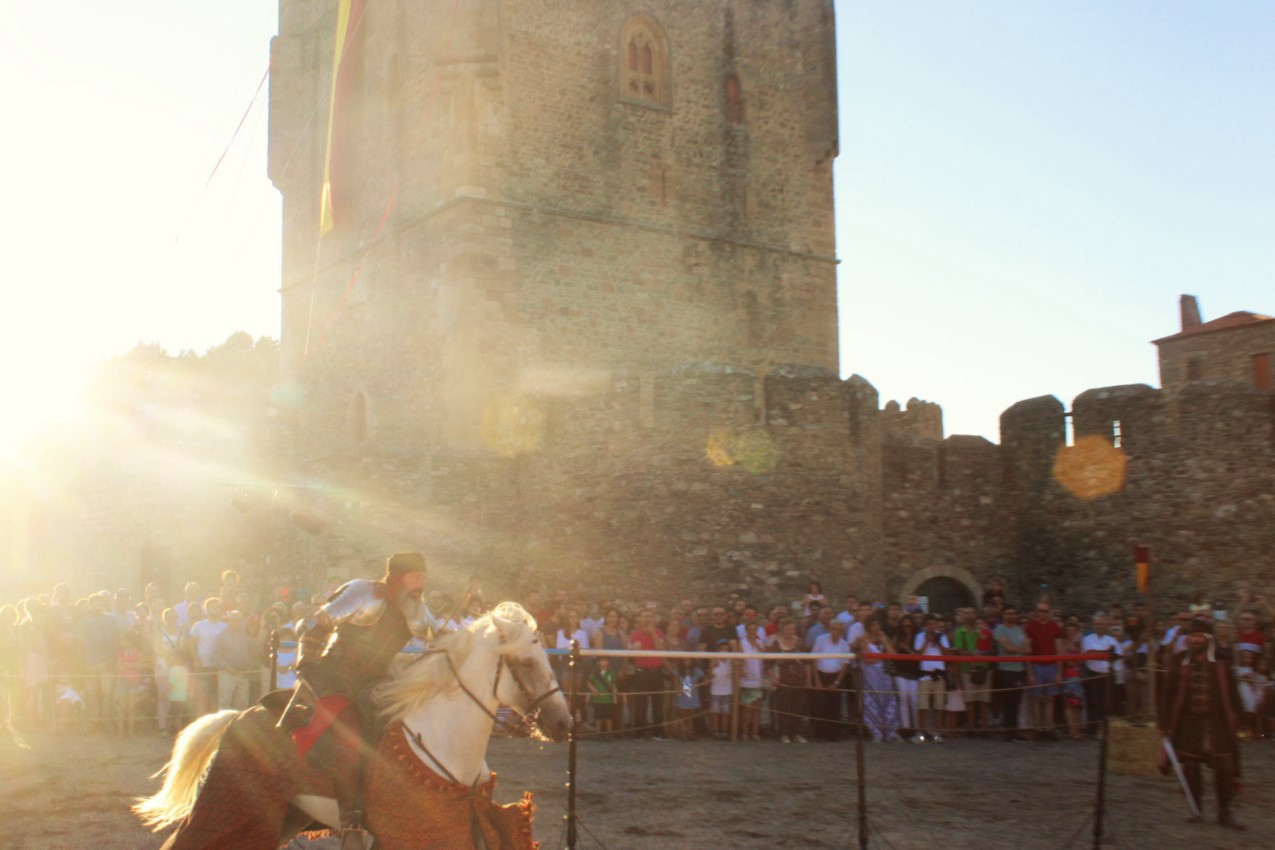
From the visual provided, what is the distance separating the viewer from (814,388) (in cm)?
1764

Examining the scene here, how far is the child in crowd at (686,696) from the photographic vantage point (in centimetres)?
1359

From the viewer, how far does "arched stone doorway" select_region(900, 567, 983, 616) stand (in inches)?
808

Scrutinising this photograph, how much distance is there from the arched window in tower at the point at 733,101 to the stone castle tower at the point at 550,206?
5 cm

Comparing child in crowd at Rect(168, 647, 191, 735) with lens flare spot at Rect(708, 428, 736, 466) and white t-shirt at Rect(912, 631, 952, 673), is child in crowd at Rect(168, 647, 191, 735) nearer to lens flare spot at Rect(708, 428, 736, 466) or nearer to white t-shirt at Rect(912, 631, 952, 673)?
lens flare spot at Rect(708, 428, 736, 466)

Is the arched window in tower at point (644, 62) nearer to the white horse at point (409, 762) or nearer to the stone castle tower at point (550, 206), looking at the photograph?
the stone castle tower at point (550, 206)

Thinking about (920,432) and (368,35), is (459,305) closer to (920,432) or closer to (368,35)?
(368,35)

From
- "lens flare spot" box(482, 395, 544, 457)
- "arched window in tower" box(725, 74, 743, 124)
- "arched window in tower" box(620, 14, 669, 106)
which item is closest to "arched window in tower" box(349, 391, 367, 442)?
"lens flare spot" box(482, 395, 544, 457)

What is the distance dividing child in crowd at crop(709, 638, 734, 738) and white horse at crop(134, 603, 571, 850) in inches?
298

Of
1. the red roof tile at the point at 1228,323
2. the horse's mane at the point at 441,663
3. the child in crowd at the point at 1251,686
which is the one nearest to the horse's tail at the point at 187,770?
the horse's mane at the point at 441,663

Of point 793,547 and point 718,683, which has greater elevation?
point 793,547

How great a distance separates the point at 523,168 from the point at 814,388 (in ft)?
22.6

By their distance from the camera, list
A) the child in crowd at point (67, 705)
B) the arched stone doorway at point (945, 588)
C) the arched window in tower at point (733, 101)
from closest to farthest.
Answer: the child in crowd at point (67, 705) < the arched stone doorway at point (945, 588) < the arched window in tower at point (733, 101)

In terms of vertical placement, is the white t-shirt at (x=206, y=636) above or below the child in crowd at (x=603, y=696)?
above

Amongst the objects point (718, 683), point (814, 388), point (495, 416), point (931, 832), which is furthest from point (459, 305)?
point (931, 832)
